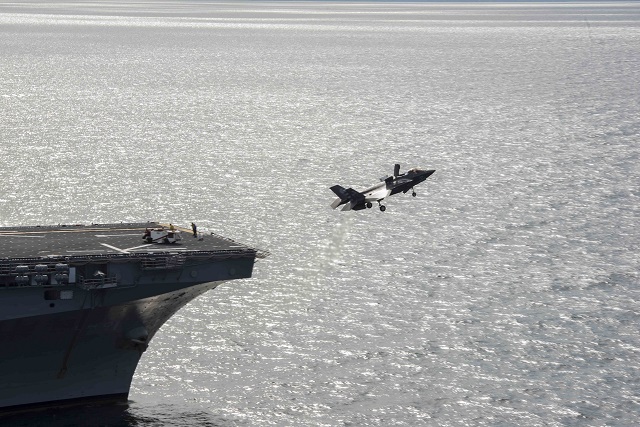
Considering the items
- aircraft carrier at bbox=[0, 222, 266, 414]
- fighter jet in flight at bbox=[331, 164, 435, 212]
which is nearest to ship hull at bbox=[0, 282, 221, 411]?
aircraft carrier at bbox=[0, 222, 266, 414]


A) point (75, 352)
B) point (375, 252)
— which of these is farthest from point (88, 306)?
point (375, 252)

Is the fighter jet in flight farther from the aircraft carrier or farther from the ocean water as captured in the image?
the aircraft carrier

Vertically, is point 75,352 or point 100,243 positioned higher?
point 100,243

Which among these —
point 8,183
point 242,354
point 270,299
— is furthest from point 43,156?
point 242,354

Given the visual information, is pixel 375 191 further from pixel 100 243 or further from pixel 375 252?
pixel 375 252

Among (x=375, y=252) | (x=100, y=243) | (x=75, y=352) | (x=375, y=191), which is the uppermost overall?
(x=375, y=191)

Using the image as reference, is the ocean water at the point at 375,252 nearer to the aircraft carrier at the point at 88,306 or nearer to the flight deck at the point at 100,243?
the aircraft carrier at the point at 88,306

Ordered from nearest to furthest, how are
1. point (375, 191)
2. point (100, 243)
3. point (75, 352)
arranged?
point (75, 352)
point (100, 243)
point (375, 191)
